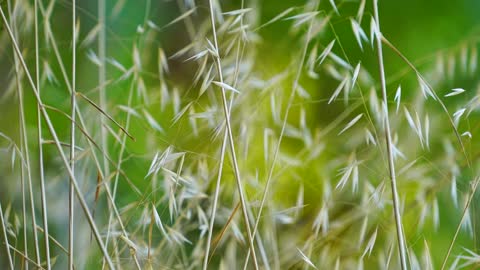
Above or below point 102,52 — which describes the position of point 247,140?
below

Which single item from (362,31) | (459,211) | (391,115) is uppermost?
(362,31)

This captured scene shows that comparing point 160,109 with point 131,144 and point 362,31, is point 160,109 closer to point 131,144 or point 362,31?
point 131,144

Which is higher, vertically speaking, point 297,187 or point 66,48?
point 66,48

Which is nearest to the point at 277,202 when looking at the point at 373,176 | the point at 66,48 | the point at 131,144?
the point at 373,176

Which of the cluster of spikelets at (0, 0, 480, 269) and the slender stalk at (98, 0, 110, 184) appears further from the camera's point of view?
the slender stalk at (98, 0, 110, 184)

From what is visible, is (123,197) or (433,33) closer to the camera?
(433,33)

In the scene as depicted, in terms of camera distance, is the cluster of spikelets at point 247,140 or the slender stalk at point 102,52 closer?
the cluster of spikelets at point 247,140
